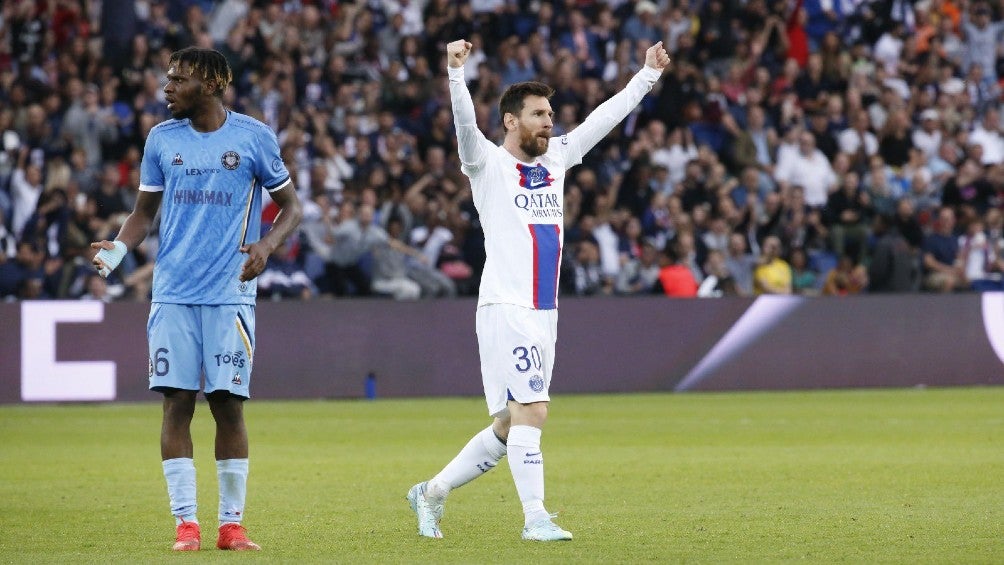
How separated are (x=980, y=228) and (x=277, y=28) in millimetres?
10639

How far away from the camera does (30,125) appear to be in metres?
22.0

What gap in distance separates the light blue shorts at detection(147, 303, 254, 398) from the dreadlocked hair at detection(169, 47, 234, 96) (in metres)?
1.08

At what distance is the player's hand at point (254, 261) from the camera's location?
772cm

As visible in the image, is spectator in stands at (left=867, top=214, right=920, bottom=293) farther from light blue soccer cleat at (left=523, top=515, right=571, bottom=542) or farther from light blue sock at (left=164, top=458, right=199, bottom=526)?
light blue sock at (left=164, top=458, right=199, bottom=526)

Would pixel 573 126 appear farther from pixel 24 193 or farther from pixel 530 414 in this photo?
pixel 530 414

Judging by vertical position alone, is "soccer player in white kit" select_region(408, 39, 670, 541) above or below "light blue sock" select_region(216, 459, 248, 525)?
above

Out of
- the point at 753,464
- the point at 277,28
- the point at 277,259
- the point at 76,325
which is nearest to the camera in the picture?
the point at 753,464

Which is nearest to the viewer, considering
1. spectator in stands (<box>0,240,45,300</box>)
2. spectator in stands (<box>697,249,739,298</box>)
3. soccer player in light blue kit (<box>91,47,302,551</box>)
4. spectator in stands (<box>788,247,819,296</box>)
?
soccer player in light blue kit (<box>91,47,302,551</box>)

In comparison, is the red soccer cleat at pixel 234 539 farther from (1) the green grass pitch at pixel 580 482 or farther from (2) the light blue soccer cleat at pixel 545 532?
(2) the light blue soccer cleat at pixel 545 532

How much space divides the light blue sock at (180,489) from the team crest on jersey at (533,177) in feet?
7.23

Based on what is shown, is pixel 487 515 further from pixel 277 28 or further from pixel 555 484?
pixel 277 28

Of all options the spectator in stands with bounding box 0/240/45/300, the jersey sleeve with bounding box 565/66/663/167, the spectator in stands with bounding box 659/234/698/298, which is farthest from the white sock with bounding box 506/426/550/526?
the spectator in stands with bounding box 0/240/45/300

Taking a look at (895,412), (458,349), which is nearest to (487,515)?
(895,412)

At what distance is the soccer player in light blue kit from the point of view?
25.5 ft
